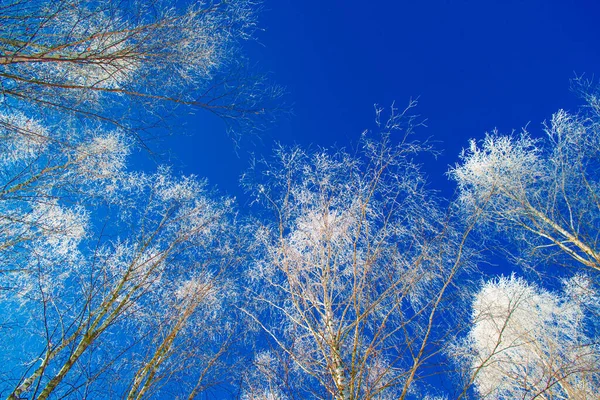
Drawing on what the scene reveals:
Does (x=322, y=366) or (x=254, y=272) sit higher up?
(x=254, y=272)

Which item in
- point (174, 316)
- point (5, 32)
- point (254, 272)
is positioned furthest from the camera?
point (254, 272)

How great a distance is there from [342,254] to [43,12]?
394 cm

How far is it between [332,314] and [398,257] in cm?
90

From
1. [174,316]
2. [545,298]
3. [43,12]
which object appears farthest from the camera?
[545,298]

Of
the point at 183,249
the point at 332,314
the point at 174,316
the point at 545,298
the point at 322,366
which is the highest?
the point at 545,298

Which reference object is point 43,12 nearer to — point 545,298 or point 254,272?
point 254,272

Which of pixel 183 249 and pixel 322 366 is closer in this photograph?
pixel 322 366

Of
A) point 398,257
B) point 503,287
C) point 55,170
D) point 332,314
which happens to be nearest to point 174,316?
point 332,314

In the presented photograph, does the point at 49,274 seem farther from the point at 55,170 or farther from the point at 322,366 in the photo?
the point at 322,366

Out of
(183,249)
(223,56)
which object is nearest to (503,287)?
(183,249)

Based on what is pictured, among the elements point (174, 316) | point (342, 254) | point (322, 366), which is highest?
point (342, 254)

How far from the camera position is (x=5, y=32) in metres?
2.23

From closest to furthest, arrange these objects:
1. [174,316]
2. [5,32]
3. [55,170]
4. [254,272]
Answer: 1. [5,32]
2. [174,316]
3. [254,272]
4. [55,170]

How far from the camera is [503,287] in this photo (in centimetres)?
1002
